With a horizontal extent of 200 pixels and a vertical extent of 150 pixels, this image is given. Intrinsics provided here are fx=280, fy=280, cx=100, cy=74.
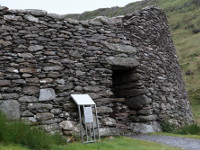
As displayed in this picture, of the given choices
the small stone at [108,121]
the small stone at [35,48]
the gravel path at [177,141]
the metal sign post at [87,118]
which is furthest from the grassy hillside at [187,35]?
the small stone at [35,48]

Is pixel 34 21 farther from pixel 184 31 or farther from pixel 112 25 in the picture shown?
pixel 184 31

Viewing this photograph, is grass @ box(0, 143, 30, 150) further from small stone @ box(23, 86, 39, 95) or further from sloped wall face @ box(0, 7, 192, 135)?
small stone @ box(23, 86, 39, 95)

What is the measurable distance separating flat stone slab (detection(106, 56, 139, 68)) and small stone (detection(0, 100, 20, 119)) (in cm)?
260

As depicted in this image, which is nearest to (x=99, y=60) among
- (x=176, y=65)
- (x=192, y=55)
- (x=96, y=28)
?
(x=96, y=28)

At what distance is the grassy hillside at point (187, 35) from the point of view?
22.5 metres

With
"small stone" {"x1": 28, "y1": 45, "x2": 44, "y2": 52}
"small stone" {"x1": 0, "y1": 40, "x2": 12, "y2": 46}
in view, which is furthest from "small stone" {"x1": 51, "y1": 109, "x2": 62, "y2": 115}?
"small stone" {"x1": 0, "y1": 40, "x2": 12, "y2": 46}

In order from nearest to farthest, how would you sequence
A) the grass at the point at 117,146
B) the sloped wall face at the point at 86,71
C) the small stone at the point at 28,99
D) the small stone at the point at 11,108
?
the grass at the point at 117,146
the small stone at the point at 11,108
the small stone at the point at 28,99
the sloped wall face at the point at 86,71

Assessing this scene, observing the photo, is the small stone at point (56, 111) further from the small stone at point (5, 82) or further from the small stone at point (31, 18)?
the small stone at point (31, 18)

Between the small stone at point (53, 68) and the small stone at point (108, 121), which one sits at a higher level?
the small stone at point (53, 68)

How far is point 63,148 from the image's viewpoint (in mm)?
4367

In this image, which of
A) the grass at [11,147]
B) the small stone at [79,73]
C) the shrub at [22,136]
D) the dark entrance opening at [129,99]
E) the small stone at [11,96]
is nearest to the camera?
the grass at [11,147]

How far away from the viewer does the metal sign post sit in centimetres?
572

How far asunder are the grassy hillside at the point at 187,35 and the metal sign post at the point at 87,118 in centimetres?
809

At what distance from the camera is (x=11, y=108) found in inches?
210
